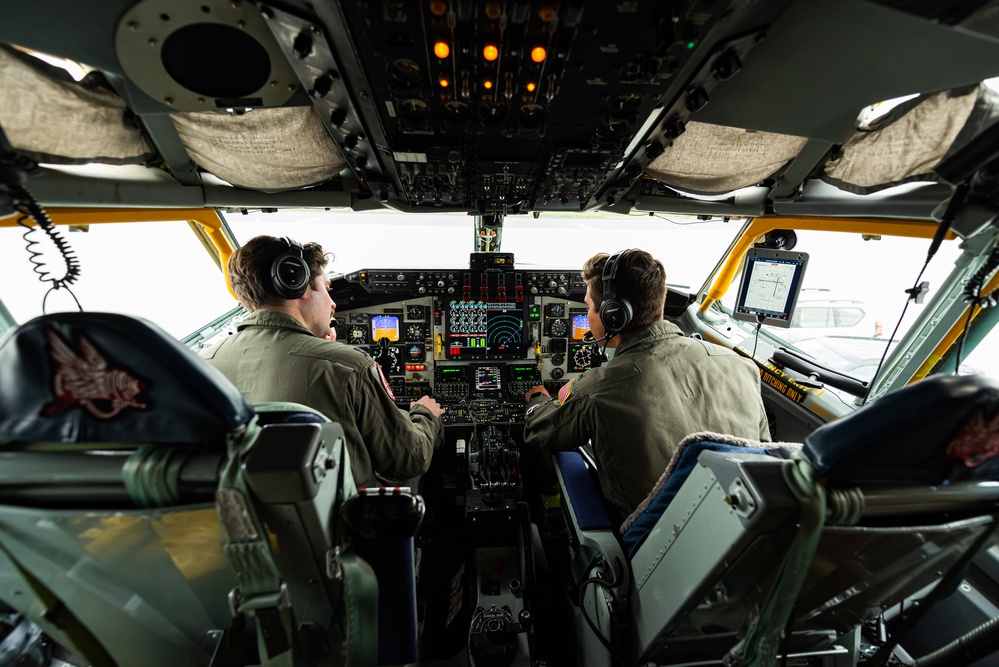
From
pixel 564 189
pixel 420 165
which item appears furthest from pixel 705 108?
pixel 420 165

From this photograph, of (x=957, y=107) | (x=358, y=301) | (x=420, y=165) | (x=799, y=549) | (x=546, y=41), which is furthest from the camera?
(x=358, y=301)

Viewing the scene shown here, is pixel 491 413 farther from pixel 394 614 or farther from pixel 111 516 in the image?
pixel 111 516

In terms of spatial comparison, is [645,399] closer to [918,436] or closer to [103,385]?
[918,436]

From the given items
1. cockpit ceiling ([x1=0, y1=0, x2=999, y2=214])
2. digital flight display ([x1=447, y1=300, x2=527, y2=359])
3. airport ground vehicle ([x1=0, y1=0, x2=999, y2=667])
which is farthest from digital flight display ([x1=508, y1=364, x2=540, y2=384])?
cockpit ceiling ([x1=0, y1=0, x2=999, y2=214])

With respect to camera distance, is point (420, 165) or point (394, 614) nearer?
Answer: point (394, 614)

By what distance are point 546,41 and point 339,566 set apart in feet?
4.29

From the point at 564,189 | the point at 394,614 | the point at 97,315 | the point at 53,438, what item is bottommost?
the point at 394,614

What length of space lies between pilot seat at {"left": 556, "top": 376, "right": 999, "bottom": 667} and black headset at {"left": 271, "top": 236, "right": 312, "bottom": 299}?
59.0 inches

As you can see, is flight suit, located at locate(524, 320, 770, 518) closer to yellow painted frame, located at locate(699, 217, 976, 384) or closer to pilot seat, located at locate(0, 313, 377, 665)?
yellow painted frame, located at locate(699, 217, 976, 384)

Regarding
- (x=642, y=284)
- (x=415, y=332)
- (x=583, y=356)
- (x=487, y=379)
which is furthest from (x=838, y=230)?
(x=415, y=332)

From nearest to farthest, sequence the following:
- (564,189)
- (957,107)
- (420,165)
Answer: (957,107)
(420,165)
(564,189)

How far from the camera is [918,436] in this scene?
64 cm

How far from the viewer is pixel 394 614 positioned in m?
1.07

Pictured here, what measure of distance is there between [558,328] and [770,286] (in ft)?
4.39
